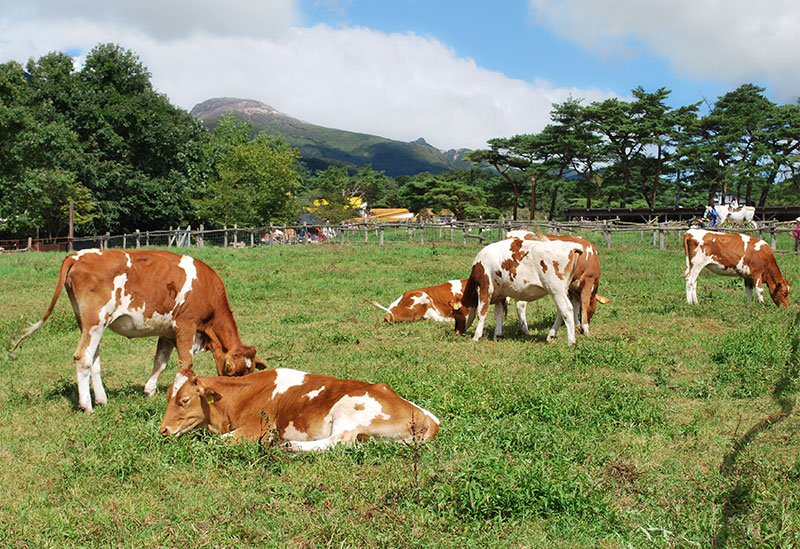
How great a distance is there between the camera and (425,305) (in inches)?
503

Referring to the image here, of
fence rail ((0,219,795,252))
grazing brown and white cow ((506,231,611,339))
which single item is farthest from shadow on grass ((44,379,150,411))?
fence rail ((0,219,795,252))

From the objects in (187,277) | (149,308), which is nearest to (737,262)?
(187,277)

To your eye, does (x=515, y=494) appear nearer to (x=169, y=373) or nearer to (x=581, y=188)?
(x=169, y=373)

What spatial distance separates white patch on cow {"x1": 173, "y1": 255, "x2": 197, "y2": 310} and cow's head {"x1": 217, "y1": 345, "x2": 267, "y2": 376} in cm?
81

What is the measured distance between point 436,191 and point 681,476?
56825 millimetres

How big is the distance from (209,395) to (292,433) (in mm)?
864

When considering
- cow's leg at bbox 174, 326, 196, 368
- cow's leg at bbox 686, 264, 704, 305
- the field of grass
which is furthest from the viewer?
cow's leg at bbox 686, 264, 704, 305

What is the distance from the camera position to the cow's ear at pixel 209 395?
563 cm

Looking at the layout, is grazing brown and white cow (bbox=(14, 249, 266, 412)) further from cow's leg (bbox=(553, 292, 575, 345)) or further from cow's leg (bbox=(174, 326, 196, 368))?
cow's leg (bbox=(553, 292, 575, 345))

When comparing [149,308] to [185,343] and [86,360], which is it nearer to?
[185,343]

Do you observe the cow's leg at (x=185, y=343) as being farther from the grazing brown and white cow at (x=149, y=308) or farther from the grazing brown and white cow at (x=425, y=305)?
the grazing brown and white cow at (x=425, y=305)

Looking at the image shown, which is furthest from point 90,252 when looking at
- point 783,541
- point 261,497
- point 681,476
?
→ point 783,541

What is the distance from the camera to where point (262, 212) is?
4603 cm

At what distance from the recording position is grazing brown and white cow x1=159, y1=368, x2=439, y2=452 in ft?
17.3
